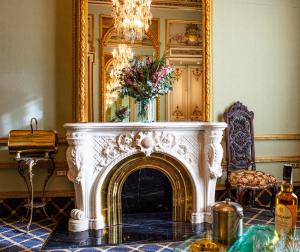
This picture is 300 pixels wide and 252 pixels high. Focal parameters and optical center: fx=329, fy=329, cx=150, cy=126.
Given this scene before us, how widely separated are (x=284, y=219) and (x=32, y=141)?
8.63 feet

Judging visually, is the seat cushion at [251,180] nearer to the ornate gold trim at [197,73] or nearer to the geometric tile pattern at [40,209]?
the ornate gold trim at [197,73]

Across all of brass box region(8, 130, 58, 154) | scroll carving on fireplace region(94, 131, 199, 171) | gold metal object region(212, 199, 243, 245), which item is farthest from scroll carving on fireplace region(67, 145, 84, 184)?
gold metal object region(212, 199, 243, 245)

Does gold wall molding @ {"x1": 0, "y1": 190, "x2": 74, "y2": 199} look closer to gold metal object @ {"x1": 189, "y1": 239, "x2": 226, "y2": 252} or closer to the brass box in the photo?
the brass box

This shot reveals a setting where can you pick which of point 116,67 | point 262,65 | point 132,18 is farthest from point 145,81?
point 262,65

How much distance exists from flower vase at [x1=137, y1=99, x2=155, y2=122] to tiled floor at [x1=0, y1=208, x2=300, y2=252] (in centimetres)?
134

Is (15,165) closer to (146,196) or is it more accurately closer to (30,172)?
(30,172)

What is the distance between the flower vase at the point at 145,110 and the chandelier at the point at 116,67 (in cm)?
33

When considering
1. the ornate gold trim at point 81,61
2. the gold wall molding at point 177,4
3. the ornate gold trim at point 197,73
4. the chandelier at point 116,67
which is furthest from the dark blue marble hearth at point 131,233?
the gold wall molding at point 177,4

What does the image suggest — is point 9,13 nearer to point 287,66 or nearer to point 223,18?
point 223,18

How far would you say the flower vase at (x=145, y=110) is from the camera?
142 inches

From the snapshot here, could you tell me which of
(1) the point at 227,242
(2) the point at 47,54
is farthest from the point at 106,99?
(1) the point at 227,242

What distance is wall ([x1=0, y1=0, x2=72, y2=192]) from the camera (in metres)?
3.71

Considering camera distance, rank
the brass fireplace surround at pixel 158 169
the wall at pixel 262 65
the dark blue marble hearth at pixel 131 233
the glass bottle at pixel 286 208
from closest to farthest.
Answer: the glass bottle at pixel 286 208, the dark blue marble hearth at pixel 131 233, the brass fireplace surround at pixel 158 169, the wall at pixel 262 65

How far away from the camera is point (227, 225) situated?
5.79ft
